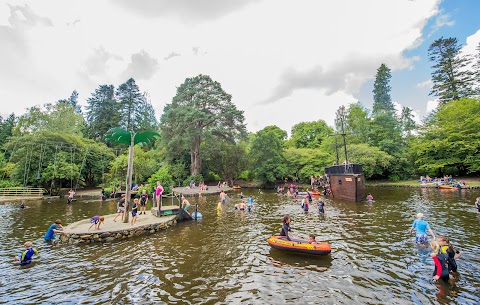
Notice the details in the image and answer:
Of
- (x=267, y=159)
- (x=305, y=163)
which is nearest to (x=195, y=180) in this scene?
(x=267, y=159)

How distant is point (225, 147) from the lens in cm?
4822

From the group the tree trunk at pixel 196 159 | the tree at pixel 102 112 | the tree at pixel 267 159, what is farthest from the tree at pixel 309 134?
the tree at pixel 102 112

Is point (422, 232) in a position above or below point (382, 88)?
below

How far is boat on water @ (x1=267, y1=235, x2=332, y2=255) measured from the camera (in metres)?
8.84

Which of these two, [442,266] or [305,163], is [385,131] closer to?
[305,163]

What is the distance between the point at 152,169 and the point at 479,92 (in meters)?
63.4

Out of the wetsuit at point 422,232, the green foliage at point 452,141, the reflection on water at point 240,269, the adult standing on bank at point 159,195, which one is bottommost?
the reflection on water at point 240,269

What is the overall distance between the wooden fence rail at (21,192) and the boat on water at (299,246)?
3875 cm

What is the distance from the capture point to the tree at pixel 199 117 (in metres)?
40.9

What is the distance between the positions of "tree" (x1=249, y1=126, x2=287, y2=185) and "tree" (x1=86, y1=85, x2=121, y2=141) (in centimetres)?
3955

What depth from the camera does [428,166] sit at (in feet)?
126

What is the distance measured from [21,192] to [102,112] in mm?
32744

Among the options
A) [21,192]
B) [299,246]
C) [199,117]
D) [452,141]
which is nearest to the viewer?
[299,246]

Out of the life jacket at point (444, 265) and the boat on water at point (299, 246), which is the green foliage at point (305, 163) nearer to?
the boat on water at point (299, 246)
